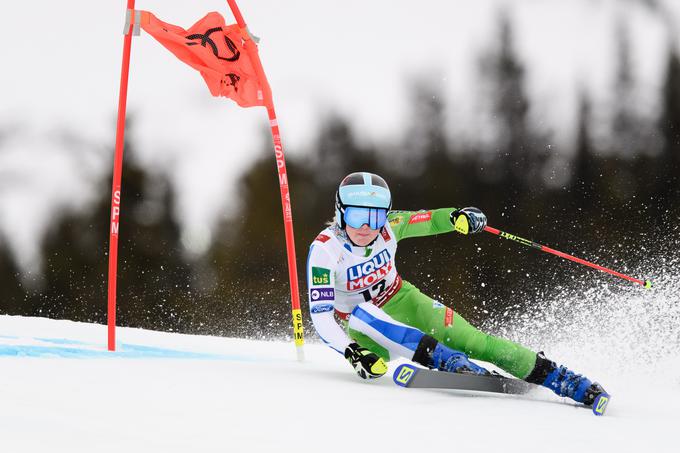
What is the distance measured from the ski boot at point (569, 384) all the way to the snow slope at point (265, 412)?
0.19 ft

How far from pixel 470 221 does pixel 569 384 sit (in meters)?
1.25

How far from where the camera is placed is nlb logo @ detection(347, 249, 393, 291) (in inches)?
177

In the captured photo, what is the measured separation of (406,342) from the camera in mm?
4082

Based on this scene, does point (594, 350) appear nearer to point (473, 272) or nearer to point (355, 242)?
point (355, 242)

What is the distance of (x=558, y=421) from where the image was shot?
3.14 meters

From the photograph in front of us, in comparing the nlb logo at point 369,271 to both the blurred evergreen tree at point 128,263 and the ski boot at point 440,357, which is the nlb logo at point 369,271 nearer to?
the ski boot at point 440,357

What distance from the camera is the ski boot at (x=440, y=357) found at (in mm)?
3947

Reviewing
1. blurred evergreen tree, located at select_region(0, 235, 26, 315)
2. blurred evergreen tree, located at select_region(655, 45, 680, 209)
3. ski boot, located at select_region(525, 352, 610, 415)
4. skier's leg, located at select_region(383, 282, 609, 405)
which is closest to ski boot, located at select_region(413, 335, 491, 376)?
skier's leg, located at select_region(383, 282, 609, 405)

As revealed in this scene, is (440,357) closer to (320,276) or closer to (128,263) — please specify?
(320,276)

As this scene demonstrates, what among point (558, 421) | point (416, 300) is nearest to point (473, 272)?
point (416, 300)

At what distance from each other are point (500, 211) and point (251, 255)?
21.9ft

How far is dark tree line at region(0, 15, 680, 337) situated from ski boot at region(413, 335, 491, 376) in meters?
11.5

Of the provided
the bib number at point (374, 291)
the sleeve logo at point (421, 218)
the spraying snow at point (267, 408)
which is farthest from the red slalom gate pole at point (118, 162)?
the sleeve logo at point (421, 218)

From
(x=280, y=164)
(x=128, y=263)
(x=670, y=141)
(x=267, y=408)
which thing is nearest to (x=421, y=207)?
(x=670, y=141)
